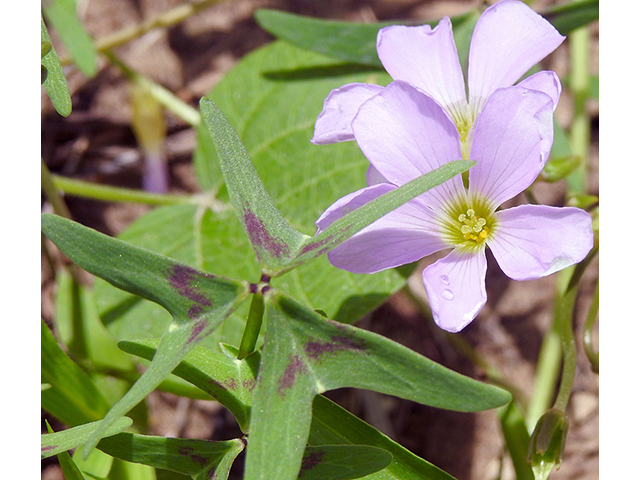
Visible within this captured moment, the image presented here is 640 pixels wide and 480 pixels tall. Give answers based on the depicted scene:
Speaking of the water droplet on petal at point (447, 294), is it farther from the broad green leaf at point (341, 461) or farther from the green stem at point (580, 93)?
the green stem at point (580, 93)

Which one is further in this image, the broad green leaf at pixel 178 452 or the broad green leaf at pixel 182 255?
the broad green leaf at pixel 182 255

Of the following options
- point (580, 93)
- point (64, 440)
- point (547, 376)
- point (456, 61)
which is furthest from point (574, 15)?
point (64, 440)

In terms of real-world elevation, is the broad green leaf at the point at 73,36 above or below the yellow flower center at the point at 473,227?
above

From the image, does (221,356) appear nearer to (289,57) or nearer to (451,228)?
(451,228)

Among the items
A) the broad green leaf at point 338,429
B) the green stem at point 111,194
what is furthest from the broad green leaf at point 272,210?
the green stem at point 111,194

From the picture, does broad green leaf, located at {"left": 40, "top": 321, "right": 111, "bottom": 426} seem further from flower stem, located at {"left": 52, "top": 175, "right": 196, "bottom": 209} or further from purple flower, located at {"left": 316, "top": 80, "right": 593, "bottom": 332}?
purple flower, located at {"left": 316, "top": 80, "right": 593, "bottom": 332}

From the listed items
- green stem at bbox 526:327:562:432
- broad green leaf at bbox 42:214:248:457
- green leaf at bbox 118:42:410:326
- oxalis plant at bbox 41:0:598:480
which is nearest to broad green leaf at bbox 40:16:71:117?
oxalis plant at bbox 41:0:598:480
